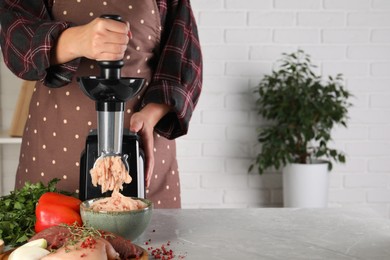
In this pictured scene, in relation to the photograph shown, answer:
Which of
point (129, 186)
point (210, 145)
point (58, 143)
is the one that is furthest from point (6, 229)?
point (210, 145)

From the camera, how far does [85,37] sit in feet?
4.82

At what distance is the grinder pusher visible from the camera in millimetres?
1283

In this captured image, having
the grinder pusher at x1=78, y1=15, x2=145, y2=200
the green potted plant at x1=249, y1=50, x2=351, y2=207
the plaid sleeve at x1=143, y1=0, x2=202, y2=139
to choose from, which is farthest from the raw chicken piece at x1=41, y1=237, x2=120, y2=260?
the green potted plant at x1=249, y1=50, x2=351, y2=207

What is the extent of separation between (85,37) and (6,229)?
472mm

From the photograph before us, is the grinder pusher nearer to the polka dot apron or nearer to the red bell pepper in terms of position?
the red bell pepper

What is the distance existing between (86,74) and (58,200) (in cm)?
56

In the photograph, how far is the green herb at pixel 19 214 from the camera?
3.99 feet

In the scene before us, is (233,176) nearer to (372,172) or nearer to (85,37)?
(372,172)

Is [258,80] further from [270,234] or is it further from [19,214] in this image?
[19,214]

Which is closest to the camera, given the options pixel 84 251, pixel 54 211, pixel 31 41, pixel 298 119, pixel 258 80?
pixel 84 251

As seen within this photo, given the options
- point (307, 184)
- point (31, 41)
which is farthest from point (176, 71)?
point (307, 184)

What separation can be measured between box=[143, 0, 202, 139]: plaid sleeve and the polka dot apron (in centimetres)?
5

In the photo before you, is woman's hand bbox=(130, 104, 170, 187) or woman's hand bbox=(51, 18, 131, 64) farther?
woman's hand bbox=(130, 104, 170, 187)

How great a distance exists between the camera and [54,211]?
1206 mm
